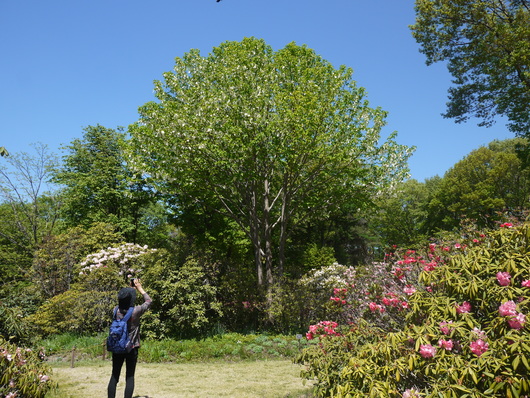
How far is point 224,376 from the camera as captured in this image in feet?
26.0

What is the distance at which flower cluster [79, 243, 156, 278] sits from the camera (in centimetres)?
1409

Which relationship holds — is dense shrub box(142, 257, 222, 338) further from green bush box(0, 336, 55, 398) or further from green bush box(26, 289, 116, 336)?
green bush box(0, 336, 55, 398)

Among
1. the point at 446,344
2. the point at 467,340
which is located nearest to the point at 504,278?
the point at 467,340


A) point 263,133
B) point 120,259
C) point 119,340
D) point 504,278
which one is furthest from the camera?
point 120,259

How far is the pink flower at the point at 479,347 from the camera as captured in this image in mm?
3176

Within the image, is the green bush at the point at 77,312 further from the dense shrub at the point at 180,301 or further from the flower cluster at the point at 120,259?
the dense shrub at the point at 180,301

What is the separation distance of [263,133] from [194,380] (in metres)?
7.70

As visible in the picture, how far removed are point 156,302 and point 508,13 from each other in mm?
18751

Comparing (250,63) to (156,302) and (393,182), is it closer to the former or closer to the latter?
(393,182)

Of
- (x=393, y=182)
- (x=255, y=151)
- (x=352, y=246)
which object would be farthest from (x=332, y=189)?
(x=352, y=246)

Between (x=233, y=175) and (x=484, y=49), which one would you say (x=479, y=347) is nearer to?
(x=233, y=175)

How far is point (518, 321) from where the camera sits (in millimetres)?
3082

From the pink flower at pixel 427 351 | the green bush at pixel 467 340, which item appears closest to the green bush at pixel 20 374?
the green bush at pixel 467 340

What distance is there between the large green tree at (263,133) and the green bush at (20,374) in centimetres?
798
